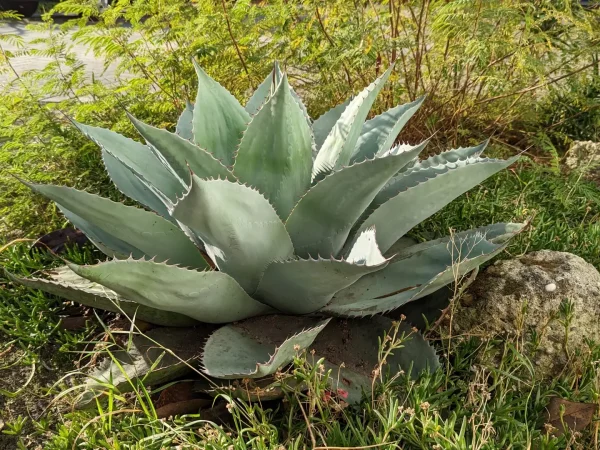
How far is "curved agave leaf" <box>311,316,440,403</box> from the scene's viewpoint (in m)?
1.48

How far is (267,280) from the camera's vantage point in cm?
151

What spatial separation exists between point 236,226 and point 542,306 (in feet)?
3.12

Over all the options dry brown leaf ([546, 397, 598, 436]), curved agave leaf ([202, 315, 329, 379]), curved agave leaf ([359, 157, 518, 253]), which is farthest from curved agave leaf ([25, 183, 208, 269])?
dry brown leaf ([546, 397, 598, 436])

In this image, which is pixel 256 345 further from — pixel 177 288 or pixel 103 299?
pixel 103 299

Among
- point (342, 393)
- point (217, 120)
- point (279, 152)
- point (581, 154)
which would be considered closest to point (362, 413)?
point (342, 393)

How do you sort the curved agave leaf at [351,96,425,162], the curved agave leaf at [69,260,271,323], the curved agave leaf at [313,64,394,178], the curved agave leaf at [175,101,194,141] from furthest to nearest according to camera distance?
the curved agave leaf at [175,101,194,141], the curved agave leaf at [351,96,425,162], the curved agave leaf at [313,64,394,178], the curved agave leaf at [69,260,271,323]

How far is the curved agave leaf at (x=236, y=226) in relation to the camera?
4.25ft

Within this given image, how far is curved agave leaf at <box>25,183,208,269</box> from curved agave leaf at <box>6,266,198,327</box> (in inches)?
5.8

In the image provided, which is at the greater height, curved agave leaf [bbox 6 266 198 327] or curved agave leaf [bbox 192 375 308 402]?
curved agave leaf [bbox 6 266 198 327]

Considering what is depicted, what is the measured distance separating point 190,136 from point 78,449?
1060 mm

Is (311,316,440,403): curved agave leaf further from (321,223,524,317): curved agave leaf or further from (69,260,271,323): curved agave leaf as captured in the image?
(69,260,271,323): curved agave leaf

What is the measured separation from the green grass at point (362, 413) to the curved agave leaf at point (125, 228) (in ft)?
1.06

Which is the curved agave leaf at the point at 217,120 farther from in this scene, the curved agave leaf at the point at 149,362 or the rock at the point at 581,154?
the rock at the point at 581,154

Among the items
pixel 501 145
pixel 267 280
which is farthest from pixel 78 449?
pixel 501 145
